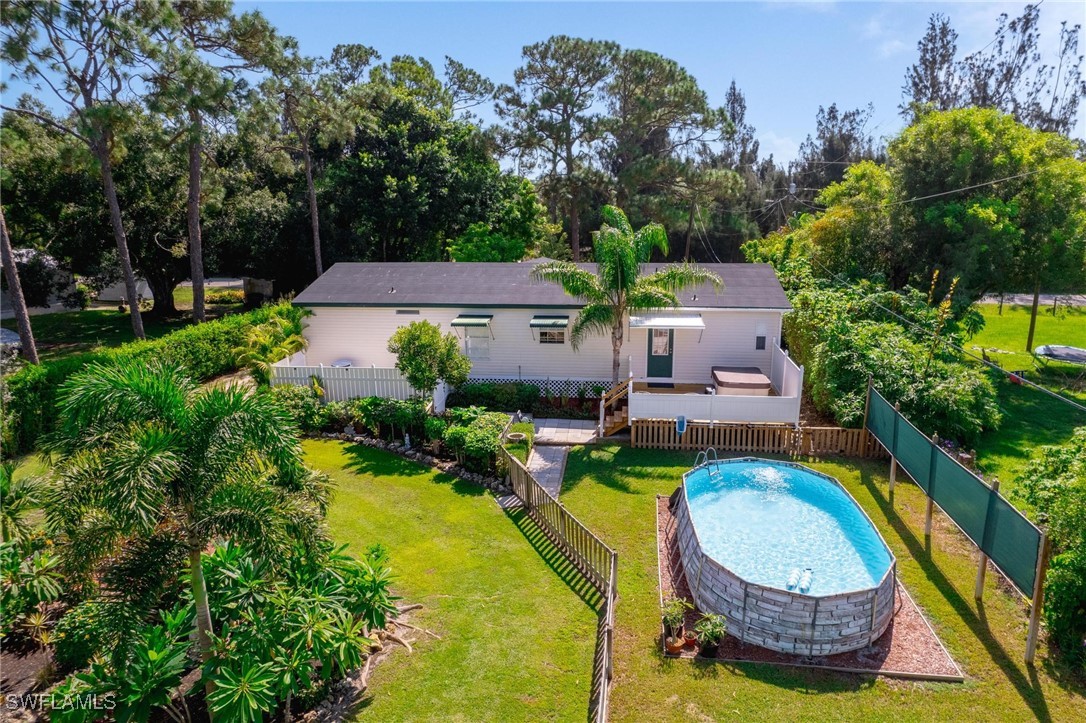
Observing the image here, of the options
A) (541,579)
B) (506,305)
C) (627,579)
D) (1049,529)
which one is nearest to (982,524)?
(1049,529)

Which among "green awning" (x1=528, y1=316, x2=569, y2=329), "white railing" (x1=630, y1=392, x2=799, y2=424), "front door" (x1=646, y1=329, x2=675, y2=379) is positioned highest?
"green awning" (x1=528, y1=316, x2=569, y2=329)

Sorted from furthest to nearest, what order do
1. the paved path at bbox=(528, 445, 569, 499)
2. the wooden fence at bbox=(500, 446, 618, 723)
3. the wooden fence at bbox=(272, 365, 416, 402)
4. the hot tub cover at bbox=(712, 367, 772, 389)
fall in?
the hot tub cover at bbox=(712, 367, 772, 389)
the wooden fence at bbox=(272, 365, 416, 402)
the paved path at bbox=(528, 445, 569, 499)
the wooden fence at bbox=(500, 446, 618, 723)

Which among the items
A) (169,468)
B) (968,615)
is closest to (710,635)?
(968,615)

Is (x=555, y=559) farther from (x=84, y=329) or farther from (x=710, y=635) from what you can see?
(x=84, y=329)

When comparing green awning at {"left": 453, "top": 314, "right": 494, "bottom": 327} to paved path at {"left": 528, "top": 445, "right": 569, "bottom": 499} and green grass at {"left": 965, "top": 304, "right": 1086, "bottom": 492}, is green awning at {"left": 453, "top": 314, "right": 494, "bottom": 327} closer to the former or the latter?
paved path at {"left": 528, "top": 445, "right": 569, "bottom": 499}

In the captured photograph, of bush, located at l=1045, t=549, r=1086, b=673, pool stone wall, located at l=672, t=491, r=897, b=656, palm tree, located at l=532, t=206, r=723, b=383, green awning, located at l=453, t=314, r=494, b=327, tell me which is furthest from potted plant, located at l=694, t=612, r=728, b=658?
green awning, located at l=453, t=314, r=494, b=327

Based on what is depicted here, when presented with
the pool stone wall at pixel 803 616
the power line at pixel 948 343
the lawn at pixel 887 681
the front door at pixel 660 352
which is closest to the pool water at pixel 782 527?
the pool stone wall at pixel 803 616

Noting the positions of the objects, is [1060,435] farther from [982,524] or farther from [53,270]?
[53,270]

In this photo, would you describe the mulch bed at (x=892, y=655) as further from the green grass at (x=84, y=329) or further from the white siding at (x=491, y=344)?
the green grass at (x=84, y=329)
